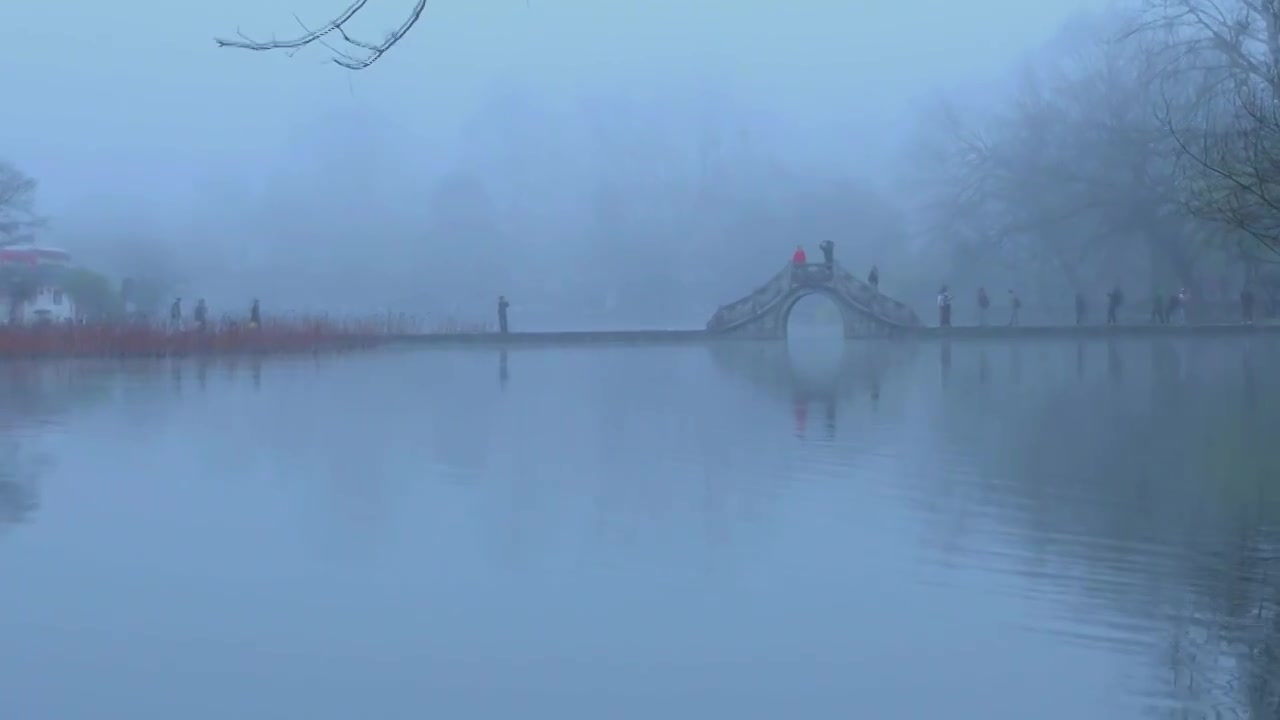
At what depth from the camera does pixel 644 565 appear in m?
9.74

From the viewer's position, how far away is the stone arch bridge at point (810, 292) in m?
50.2

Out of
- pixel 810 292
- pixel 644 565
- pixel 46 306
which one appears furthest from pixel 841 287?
pixel 644 565

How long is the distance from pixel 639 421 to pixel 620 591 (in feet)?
35.6

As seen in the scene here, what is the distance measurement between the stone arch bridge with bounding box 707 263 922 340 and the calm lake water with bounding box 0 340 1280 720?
98.5 ft

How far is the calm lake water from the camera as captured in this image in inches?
277

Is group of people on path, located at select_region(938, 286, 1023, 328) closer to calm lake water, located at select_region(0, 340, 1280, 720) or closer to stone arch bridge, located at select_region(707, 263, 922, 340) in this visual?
stone arch bridge, located at select_region(707, 263, 922, 340)

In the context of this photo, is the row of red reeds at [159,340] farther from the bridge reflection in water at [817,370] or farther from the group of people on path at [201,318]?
A: the bridge reflection in water at [817,370]

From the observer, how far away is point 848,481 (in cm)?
1343

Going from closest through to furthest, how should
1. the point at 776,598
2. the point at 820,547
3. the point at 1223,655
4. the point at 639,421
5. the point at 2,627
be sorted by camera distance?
1. the point at 1223,655
2. the point at 2,627
3. the point at 776,598
4. the point at 820,547
5. the point at 639,421

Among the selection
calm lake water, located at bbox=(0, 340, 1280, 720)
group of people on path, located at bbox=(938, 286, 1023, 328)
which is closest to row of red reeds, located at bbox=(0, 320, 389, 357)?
calm lake water, located at bbox=(0, 340, 1280, 720)

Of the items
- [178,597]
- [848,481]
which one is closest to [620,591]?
[178,597]

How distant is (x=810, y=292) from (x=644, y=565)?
41.9 metres

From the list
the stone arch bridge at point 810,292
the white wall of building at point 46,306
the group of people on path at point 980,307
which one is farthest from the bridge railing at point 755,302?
the white wall of building at point 46,306

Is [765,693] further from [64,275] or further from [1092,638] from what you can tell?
[64,275]
